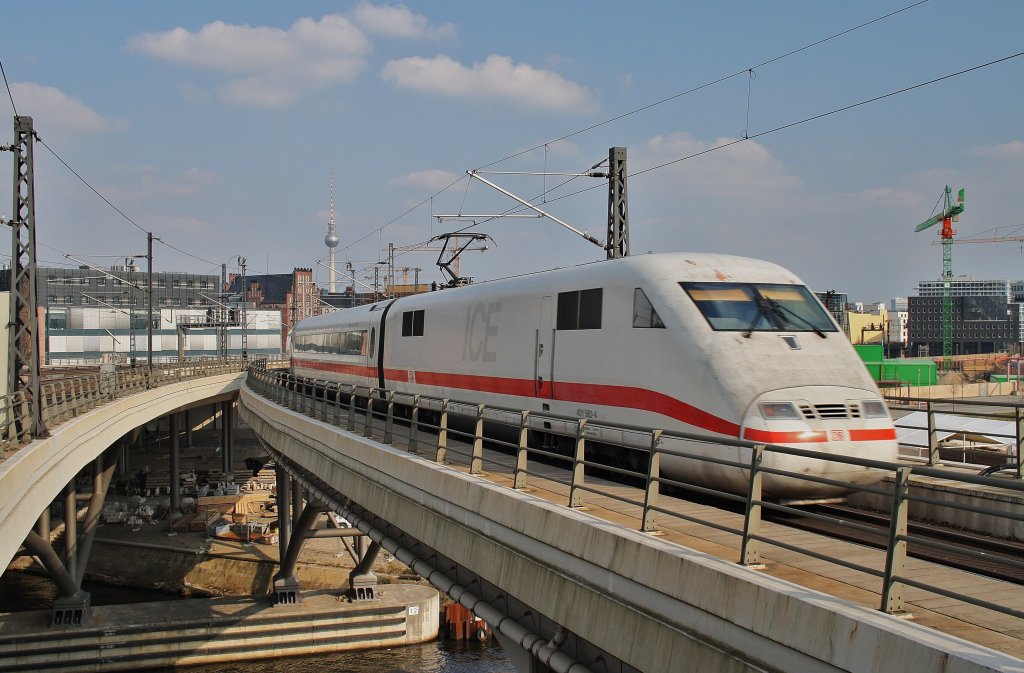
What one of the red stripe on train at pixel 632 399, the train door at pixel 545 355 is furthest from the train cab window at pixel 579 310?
the red stripe on train at pixel 632 399

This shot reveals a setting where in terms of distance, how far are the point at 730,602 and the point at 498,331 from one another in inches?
470

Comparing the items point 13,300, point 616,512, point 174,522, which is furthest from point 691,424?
point 174,522

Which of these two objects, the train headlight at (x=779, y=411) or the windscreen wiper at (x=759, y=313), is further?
the windscreen wiper at (x=759, y=313)

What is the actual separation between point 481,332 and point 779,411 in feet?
30.6

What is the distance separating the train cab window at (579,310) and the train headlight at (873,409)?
14.9ft

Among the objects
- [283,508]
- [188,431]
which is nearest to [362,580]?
[283,508]

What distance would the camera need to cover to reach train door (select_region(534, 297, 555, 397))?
53.3 ft

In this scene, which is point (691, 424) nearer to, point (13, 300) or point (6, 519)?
point (6, 519)

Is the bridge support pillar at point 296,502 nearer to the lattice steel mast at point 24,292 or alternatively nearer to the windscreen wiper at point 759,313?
the lattice steel mast at point 24,292

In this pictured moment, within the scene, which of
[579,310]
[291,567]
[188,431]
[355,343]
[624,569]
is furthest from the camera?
[188,431]

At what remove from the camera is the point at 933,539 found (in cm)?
999

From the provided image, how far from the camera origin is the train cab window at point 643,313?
13.2m

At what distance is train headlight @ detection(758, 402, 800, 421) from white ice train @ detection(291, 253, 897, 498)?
0.04 ft

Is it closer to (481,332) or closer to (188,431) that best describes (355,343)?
(481,332)
